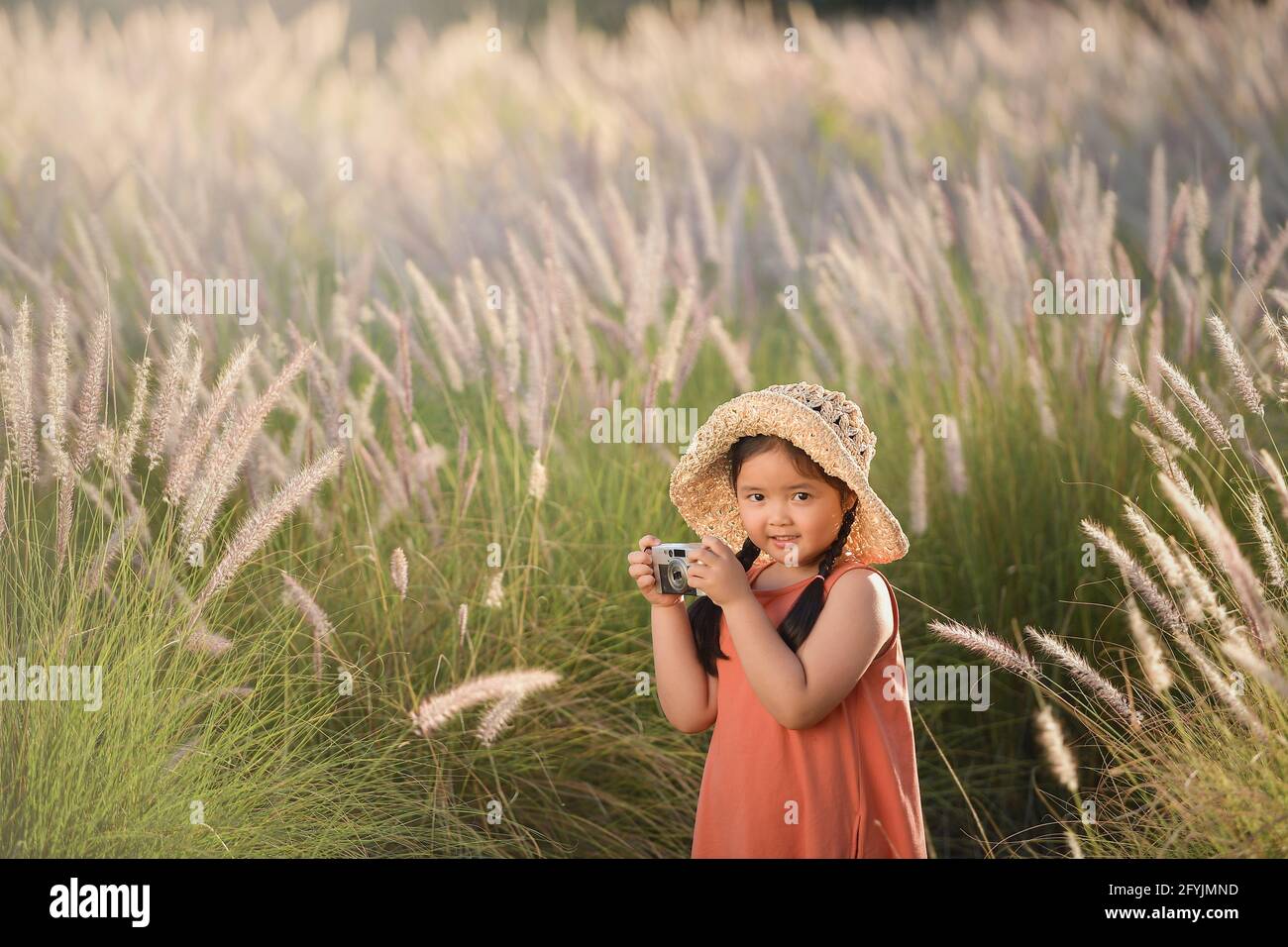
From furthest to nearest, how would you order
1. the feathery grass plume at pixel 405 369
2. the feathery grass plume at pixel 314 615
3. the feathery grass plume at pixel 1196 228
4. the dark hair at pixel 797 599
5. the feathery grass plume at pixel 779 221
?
the feathery grass plume at pixel 779 221, the feathery grass plume at pixel 1196 228, the feathery grass plume at pixel 405 369, the feathery grass plume at pixel 314 615, the dark hair at pixel 797 599

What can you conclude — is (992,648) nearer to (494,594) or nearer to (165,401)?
(494,594)

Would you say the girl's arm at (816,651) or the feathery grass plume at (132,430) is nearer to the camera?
the girl's arm at (816,651)

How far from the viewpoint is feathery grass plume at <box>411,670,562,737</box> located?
3.00m

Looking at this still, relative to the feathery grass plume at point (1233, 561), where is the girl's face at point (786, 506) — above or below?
above

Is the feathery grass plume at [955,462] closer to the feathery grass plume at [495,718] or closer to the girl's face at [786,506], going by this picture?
the girl's face at [786,506]

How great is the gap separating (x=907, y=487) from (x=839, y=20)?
1615mm

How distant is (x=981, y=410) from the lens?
365 cm

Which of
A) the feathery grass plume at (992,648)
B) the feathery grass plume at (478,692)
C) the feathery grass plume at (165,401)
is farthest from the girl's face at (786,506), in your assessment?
the feathery grass plume at (165,401)

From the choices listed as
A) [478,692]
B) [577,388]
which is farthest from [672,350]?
[478,692]

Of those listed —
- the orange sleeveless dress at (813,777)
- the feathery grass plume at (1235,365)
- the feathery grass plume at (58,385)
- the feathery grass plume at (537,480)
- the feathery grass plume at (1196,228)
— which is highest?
the feathery grass plume at (1196,228)

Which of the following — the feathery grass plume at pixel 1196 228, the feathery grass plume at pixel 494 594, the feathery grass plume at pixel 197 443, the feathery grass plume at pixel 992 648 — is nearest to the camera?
the feathery grass plume at pixel 992 648

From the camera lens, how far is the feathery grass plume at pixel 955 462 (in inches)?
137

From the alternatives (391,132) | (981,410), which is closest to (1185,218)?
(981,410)
